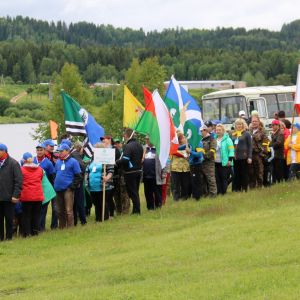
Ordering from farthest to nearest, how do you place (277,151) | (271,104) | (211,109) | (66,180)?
(211,109)
(271,104)
(277,151)
(66,180)

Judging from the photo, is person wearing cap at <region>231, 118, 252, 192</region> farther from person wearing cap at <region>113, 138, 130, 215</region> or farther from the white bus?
the white bus

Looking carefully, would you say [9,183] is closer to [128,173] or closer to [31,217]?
[31,217]

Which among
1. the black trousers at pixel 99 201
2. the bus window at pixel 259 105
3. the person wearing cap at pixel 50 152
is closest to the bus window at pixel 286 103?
the bus window at pixel 259 105

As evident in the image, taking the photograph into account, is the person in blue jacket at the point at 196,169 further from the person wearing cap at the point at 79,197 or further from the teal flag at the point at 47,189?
the teal flag at the point at 47,189

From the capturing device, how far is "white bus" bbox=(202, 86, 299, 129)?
35.1 m

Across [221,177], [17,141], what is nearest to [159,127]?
[221,177]

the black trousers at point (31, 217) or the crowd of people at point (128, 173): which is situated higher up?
the crowd of people at point (128, 173)

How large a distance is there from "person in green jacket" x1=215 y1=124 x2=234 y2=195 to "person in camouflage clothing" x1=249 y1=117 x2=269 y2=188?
1.96 ft

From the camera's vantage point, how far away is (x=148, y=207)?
1902 centimetres

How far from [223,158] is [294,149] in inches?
73.5

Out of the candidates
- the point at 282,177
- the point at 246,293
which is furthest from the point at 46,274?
the point at 282,177

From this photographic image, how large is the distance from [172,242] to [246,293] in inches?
179

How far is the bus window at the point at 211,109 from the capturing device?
36281 mm

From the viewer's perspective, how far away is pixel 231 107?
35656mm
